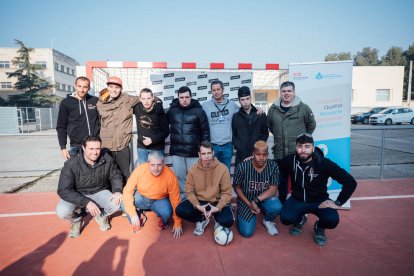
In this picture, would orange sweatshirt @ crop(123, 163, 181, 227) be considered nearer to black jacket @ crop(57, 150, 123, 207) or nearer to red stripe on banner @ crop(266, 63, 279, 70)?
black jacket @ crop(57, 150, 123, 207)

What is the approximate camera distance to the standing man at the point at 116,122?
3943mm

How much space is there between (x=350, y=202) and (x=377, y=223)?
87 centimetres

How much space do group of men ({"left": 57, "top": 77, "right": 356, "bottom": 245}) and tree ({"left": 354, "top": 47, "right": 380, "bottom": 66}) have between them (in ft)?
241

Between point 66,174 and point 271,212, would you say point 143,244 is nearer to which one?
Answer: point 66,174

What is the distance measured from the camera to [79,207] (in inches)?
142

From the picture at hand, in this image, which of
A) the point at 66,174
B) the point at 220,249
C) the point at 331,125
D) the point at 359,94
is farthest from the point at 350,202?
the point at 359,94

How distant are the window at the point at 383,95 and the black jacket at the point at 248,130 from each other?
1324 inches

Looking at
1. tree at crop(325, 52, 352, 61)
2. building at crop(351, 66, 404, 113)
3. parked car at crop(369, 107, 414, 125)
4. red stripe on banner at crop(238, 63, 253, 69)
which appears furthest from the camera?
tree at crop(325, 52, 352, 61)

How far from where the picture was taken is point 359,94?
30.4 metres

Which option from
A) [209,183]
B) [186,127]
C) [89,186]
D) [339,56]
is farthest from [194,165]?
[339,56]

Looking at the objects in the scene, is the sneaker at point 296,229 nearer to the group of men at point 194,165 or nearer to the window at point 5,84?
the group of men at point 194,165

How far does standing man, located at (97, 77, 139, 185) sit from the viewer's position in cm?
394

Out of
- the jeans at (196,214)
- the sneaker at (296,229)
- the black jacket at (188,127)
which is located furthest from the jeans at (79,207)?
the sneaker at (296,229)

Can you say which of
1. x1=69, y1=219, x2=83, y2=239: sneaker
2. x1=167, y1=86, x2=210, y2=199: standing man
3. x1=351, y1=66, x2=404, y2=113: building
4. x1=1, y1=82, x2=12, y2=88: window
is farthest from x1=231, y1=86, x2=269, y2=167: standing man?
x1=1, y1=82, x2=12, y2=88: window
